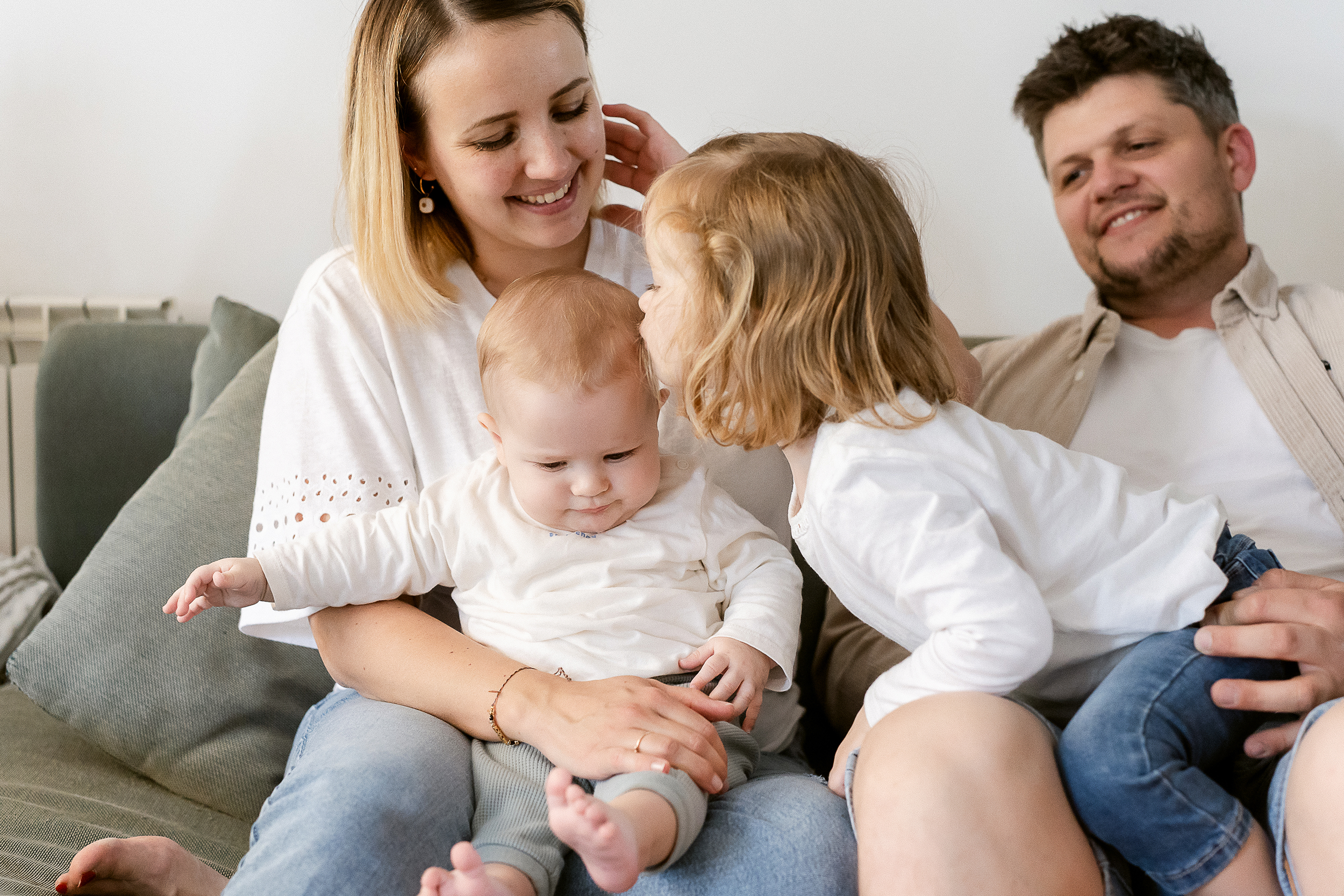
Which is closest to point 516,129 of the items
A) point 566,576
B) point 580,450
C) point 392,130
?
point 392,130

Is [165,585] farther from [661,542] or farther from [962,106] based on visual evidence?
[962,106]

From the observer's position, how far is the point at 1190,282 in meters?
1.75

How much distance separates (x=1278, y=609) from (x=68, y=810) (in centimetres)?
142

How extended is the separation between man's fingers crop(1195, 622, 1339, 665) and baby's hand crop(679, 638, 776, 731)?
0.45 m

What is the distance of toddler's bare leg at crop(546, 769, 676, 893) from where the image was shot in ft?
2.58

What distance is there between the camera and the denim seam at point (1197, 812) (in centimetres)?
92

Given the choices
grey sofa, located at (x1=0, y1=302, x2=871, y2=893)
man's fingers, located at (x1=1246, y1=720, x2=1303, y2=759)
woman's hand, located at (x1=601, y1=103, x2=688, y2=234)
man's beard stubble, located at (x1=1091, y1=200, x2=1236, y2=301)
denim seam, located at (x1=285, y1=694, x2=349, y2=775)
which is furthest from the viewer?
man's beard stubble, located at (x1=1091, y1=200, x2=1236, y2=301)

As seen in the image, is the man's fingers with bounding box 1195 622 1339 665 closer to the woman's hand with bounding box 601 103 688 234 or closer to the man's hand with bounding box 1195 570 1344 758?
the man's hand with bounding box 1195 570 1344 758

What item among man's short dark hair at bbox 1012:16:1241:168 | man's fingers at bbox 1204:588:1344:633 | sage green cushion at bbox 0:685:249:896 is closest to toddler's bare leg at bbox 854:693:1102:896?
man's fingers at bbox 1204:588:1344:633

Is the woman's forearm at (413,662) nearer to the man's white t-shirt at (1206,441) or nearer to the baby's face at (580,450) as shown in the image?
the baby's face at (580,450)

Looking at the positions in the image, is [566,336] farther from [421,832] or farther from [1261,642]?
[1261,642]

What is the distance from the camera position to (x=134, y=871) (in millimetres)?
1085

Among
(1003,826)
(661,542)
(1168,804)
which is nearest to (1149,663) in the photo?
(1168,804)

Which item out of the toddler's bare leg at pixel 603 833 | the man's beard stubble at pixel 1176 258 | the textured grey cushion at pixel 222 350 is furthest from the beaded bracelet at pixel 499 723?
the man's beard stubble at pixel 1176 258
